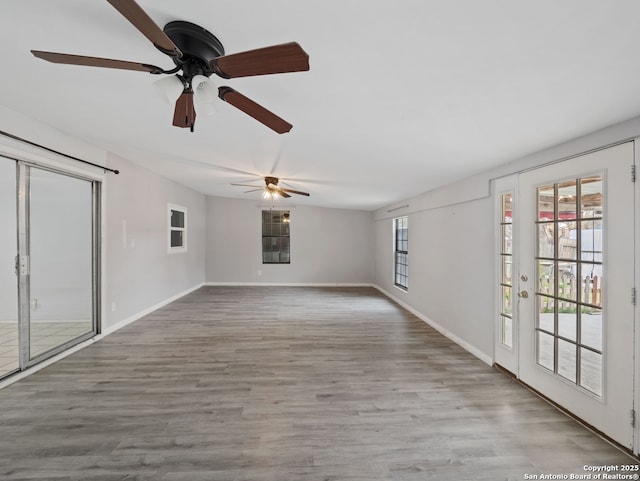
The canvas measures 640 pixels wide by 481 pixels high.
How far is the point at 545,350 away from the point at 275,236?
647 centimetres

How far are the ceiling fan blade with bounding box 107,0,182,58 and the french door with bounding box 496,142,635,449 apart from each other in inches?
106

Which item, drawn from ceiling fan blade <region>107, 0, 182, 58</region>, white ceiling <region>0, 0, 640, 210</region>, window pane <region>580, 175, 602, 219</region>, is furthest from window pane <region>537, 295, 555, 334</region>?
ceiling fan blade <region>107, 0, 182, 58</region>

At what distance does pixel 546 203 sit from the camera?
2.37 meters

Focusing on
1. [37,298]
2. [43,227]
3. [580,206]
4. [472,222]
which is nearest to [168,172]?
[43,227]

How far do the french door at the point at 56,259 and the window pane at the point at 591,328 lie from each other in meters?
5.10

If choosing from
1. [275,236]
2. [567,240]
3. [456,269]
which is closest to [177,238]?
[275,236]

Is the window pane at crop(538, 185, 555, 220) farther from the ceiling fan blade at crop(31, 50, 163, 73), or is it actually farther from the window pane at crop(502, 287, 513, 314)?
the ceiling fan blade at crop(31, 50, 163, 73)

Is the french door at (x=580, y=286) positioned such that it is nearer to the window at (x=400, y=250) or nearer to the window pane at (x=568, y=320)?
the window pane at (x=568, y=320)

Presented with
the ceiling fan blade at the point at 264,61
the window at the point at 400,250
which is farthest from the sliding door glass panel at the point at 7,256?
the window at the point at 400,250

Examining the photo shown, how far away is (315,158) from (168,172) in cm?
303

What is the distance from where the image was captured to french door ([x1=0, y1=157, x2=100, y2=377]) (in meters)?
3.47

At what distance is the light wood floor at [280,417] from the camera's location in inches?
64.9

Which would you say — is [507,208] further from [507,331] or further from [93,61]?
[93,61]

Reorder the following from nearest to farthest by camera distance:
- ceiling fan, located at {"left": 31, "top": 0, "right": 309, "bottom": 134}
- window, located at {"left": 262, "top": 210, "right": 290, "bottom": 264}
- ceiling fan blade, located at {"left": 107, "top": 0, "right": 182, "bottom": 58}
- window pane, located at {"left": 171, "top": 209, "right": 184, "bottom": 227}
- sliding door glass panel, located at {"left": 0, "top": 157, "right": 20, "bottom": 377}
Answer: ceiling fan blade, located at {"left": 107, "top": 0, "right": 182, "bottom": 58}
ceiling fan, located at {"left": 31, "top": 0, "right": 309, "bottom": 134}
sliding door glass panel, located at {"left": 0, "top": 157, "right": 20, "bottom": 377}
window pane, located at {"left": 171, "top": 209, "right": 184, "bottom": 227}
window, located at {"left": 262, "top": 210, "right": 290, "bottom": 264}
